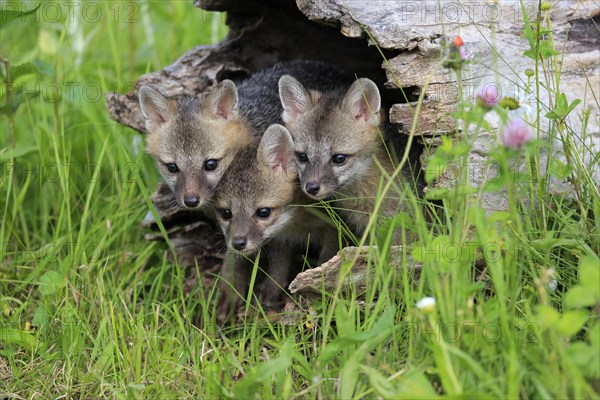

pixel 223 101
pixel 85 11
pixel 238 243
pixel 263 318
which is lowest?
pixel 263 318

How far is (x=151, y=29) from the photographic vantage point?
19.9 ft

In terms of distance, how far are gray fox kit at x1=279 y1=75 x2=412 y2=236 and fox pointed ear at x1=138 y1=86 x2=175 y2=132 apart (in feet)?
2.35

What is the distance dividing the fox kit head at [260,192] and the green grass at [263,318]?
42cm

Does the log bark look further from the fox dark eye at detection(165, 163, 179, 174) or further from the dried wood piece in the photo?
the fox dark eye at detection(165, 163, 179, 174)

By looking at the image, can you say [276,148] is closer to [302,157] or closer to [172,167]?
[302,157]

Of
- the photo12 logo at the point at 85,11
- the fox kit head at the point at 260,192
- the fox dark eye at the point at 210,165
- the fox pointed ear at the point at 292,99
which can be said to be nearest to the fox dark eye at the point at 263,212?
the fox kit head at the point at 260,192

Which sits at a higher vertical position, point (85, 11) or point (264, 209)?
point (85, 11)

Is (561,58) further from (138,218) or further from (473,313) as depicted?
(138,218)

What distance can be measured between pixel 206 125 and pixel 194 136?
0.14 meters

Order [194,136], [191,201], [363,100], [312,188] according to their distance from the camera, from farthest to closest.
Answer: [194,136]
[363,100]
[191,201]
[312,188]

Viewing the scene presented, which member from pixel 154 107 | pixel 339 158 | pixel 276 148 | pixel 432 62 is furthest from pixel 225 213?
pixel 432 62

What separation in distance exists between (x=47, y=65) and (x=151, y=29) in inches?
70.6

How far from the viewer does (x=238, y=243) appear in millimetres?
3869

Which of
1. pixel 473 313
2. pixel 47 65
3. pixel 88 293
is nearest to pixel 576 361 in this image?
pixel 473 313
